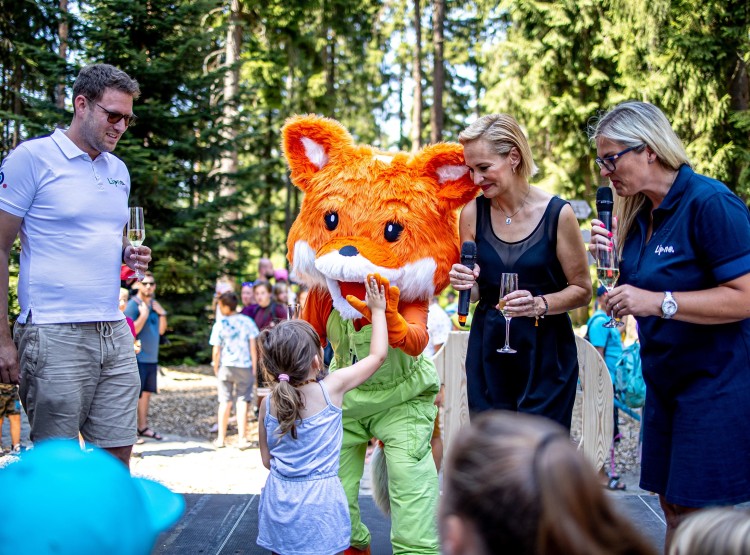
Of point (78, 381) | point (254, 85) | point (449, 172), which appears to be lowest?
point (78, 381)

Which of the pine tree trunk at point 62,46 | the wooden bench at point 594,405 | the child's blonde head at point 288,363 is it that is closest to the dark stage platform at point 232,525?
the wooden bench at point 594,405

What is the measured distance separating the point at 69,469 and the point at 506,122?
102 inches

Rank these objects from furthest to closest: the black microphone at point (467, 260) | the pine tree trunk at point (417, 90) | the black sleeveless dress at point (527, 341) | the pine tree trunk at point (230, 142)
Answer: the pine tree trunk at point (417, 90), the pine tree trunk at point (230, 142), the black sleeveless dress at point (527, 341), the black microphone at point (467, 260)

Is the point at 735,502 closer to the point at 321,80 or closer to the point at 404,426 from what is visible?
the point at 404,426

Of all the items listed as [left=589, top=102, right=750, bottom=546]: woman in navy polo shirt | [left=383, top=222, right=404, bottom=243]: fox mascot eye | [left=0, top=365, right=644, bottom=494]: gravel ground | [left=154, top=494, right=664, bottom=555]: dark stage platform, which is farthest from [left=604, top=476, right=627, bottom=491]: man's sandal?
[left=383, top=222, right=404, bottom=243]: fox mascot eye

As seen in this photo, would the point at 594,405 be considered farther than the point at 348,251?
Yes

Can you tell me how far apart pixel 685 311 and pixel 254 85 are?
45.4 feet

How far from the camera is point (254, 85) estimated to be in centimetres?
1546

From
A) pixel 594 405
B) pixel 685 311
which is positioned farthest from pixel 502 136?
pixel 594 405

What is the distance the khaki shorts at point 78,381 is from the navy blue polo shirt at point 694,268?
2.33m

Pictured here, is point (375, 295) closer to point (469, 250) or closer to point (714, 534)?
point (469, 250)

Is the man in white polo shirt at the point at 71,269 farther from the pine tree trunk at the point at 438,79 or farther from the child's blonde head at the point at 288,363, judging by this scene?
the pine tree trunk at the point at 438,79

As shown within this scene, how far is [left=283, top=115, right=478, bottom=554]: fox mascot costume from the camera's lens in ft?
11.7

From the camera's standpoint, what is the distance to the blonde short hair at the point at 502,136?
11.3ft
